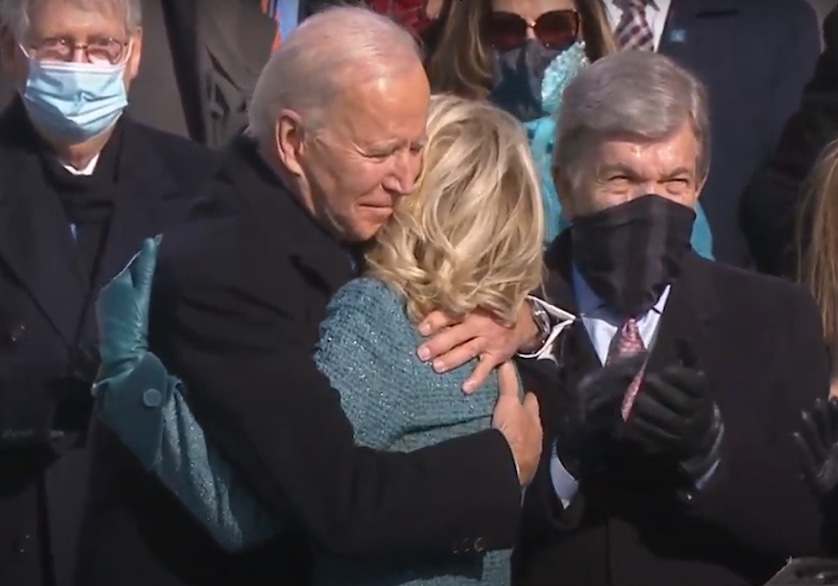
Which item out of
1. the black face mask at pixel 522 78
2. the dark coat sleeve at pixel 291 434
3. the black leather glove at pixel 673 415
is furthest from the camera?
the black face mask at pixel 522 78

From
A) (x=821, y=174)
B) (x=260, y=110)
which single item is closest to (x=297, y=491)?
(x=260, y=110)

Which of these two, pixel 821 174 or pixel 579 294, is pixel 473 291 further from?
pixel 821 174

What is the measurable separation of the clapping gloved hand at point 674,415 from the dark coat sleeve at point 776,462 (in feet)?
0.34

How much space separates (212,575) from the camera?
7.55 ft

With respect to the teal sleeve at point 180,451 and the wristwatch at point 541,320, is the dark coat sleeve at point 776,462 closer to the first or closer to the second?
the wristwatch at point 541,320

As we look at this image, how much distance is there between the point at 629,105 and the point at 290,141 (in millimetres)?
757

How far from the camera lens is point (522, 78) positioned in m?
3.44

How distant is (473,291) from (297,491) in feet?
1.25

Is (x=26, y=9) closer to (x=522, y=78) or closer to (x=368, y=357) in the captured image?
(x=522, y=78)

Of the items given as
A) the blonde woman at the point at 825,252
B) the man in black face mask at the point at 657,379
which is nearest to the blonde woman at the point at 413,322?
the man in black face mask at the point at 657,379

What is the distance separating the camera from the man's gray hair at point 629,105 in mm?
2785

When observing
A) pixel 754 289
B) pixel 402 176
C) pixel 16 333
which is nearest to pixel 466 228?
pixel 402 176

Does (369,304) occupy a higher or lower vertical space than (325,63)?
lower

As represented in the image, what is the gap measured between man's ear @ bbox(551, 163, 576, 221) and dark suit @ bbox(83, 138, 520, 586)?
68 centimetres
